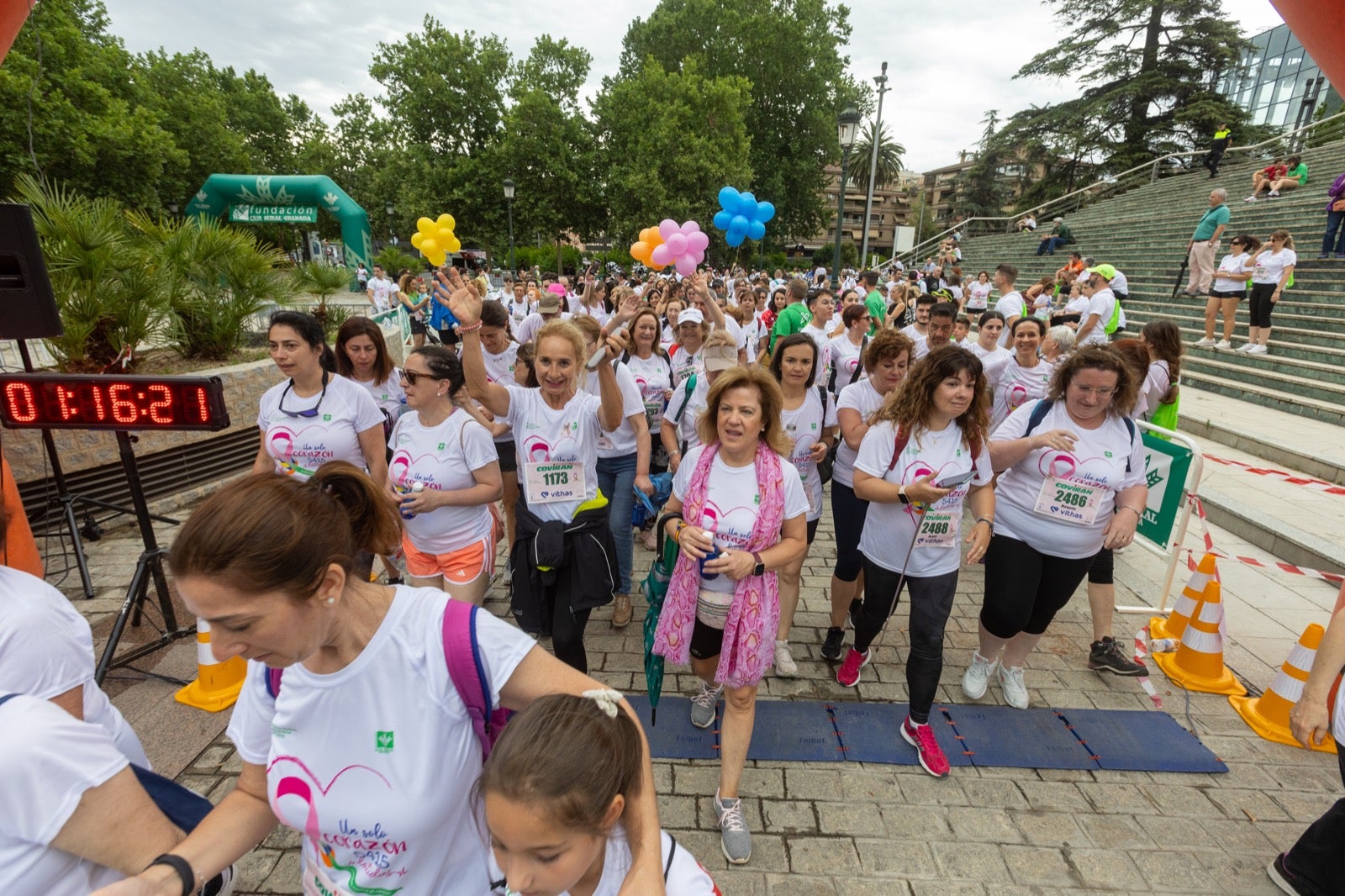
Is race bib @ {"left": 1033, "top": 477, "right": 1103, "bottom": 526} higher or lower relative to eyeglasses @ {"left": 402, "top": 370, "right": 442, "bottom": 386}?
lower

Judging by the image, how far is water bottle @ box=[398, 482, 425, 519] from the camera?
3.02m

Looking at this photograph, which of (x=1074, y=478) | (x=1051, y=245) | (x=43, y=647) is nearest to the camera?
(x=43, y=647)

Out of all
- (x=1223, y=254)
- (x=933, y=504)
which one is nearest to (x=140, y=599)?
(x=933, y=504)

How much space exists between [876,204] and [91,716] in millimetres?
94485

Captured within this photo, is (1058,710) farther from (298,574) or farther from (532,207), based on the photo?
(532,207)

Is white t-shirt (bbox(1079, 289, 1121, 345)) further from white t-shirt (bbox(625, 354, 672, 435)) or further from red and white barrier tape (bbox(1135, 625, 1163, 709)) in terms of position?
white t-shirt (bbox(625, 354, 672, 435))

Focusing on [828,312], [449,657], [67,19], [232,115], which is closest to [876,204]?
[232,115]

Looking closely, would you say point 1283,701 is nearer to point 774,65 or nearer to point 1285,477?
point 1285,477

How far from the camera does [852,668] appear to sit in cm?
372

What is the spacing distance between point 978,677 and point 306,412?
14.0 ft

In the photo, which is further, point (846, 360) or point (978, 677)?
point (846, 360)

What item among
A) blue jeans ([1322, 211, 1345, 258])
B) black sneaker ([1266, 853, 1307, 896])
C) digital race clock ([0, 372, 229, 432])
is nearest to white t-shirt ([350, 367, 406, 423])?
digital race clock ([0, 372, 229, 432])

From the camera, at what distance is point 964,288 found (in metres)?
18.4

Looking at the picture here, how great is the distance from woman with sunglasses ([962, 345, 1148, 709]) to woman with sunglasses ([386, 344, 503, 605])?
284cm
